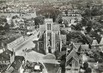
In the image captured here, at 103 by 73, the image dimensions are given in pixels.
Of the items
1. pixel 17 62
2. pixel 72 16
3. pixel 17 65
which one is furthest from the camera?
pixel 72 16

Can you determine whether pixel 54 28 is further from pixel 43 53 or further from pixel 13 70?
pixel 13 70

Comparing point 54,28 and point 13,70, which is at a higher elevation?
point 54,28

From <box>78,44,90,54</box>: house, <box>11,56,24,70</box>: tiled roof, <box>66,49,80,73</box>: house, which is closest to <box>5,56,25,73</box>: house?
<box>11,56,24,70</box>: tiled roof

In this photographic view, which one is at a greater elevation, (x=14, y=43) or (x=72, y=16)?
(x=72, y=16)

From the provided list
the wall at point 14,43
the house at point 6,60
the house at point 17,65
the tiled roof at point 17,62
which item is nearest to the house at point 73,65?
the house at point 17,65

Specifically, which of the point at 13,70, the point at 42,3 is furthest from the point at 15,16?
the point at 13,70

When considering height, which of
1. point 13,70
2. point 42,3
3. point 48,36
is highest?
point 42,3

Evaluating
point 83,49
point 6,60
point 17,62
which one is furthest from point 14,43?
point 83,49

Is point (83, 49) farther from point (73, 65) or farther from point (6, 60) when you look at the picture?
Result: point (6, 60)

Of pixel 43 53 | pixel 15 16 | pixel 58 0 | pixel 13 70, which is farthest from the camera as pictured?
pixel 15 16

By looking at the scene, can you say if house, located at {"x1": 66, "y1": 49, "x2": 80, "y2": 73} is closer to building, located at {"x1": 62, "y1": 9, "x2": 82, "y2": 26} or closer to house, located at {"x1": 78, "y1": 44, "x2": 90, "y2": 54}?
house, located at {"x1": 78, "y1": 44, "x2": 90, "y2": 54}

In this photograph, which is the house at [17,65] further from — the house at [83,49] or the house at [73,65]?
the house at [83,49]
